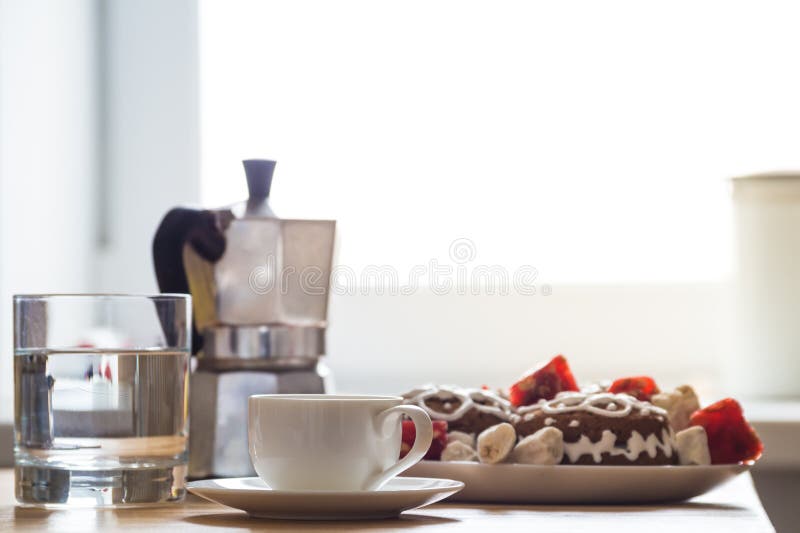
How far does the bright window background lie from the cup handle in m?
1.27

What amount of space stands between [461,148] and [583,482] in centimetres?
128

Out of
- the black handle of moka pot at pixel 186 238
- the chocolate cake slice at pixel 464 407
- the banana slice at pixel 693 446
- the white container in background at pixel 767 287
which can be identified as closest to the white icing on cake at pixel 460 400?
the chocolate cake slice at pixel 464 407

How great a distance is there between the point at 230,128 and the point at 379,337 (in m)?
0.44

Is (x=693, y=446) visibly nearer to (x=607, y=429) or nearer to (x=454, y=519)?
(x=607, y=429)

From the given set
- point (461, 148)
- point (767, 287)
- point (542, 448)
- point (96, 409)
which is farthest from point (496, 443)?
point (461, 148)

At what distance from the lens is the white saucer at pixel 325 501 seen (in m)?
0.63

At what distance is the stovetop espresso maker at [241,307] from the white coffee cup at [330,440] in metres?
0.27

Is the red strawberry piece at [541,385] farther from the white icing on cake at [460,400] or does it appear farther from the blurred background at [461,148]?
the blurred background at [461,148]

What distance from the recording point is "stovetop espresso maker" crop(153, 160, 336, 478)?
944 mm

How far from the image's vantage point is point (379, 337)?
200cm

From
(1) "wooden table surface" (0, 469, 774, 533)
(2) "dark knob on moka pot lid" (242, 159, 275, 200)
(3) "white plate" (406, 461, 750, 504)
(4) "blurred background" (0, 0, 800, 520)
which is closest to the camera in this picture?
(1) "wooden table surface" (0, 469, 774, 533)

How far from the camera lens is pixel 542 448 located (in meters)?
0.73

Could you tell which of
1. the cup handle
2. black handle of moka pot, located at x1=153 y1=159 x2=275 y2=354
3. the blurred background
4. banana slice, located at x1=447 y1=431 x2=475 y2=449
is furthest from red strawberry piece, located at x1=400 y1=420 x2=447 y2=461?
the blurred background

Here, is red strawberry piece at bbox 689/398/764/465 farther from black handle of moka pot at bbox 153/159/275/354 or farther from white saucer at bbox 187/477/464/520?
black handle of moka pot at bbox 153/159/275/354
